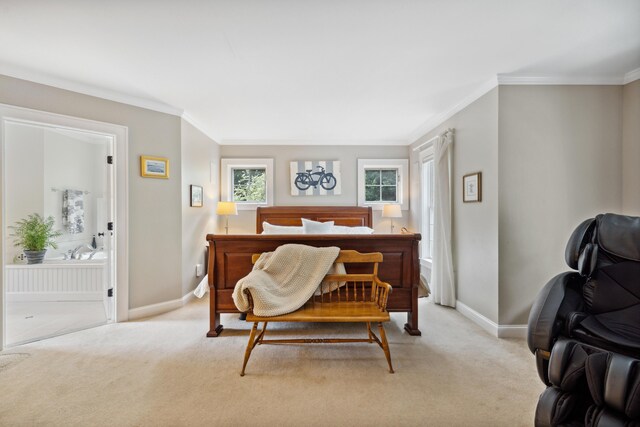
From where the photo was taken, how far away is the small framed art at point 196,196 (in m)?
4.16

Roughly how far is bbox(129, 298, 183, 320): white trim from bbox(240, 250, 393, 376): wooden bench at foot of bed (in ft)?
5.65

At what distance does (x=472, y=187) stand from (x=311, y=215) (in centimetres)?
274

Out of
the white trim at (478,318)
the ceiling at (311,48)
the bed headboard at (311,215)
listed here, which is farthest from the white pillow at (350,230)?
the ceiling at (311,48)

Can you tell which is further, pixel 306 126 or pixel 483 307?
pixel 306 126

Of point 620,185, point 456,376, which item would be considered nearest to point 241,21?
point 456,376

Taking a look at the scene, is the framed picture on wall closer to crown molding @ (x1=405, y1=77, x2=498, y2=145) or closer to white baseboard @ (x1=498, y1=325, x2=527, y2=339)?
crown molding @ (x1=405, y1=77, x2=498, y2=145)

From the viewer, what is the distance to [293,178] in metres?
5.41

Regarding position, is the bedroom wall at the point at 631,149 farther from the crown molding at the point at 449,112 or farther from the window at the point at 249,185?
the window at the point at 249,185

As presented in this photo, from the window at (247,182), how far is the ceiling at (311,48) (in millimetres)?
1802

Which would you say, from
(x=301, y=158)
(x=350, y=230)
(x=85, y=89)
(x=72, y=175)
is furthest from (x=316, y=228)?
(x=72, y=175)

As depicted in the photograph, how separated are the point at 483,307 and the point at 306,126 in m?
3.42

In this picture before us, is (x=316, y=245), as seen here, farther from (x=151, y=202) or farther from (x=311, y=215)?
(x=311, y=215)

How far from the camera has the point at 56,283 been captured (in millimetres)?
4121

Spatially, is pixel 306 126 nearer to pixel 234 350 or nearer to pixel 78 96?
pixel 78 96
